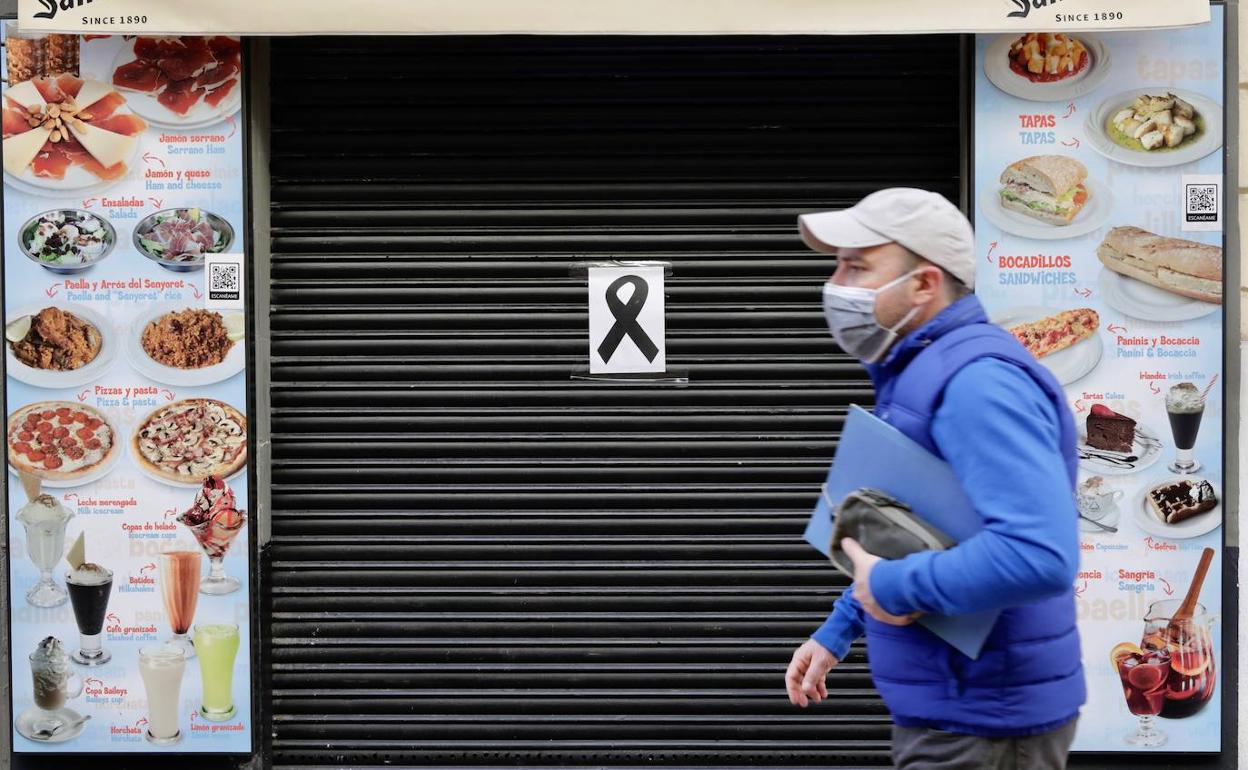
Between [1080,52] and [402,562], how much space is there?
11.7ft

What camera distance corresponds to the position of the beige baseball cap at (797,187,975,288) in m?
2.44

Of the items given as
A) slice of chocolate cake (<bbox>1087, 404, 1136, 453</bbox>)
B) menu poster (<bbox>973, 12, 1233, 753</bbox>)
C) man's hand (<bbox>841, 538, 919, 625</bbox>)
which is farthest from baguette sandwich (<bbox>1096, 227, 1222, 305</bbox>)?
man's hand (<bbox>841, 538, 919, 625</bbox>)

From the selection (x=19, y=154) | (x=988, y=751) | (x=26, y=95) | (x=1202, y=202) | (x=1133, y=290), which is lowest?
(x=988, y=751)

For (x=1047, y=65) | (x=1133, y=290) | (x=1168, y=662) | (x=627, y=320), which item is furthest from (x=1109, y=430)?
(x=627, y=320)

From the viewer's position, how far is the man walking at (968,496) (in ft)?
7.08

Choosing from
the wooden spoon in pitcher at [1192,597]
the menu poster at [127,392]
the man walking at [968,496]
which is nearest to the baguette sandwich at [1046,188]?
the wooden spoon in pitcher at [1192,597]

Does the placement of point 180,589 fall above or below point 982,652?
below

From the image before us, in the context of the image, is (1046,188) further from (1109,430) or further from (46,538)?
(46,538)

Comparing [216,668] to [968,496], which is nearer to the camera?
[968,496]

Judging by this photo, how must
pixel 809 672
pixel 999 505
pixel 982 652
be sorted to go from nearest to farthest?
pixel 999 505, pixel 982 652, pixel 809 672

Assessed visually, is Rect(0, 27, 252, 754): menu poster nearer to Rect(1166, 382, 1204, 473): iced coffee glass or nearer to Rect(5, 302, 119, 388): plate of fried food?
Rect(5, 302, 119, 388): plate of fried food

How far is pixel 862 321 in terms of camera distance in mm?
2547

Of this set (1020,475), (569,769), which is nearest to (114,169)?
(569,769)

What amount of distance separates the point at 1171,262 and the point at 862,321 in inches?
115
